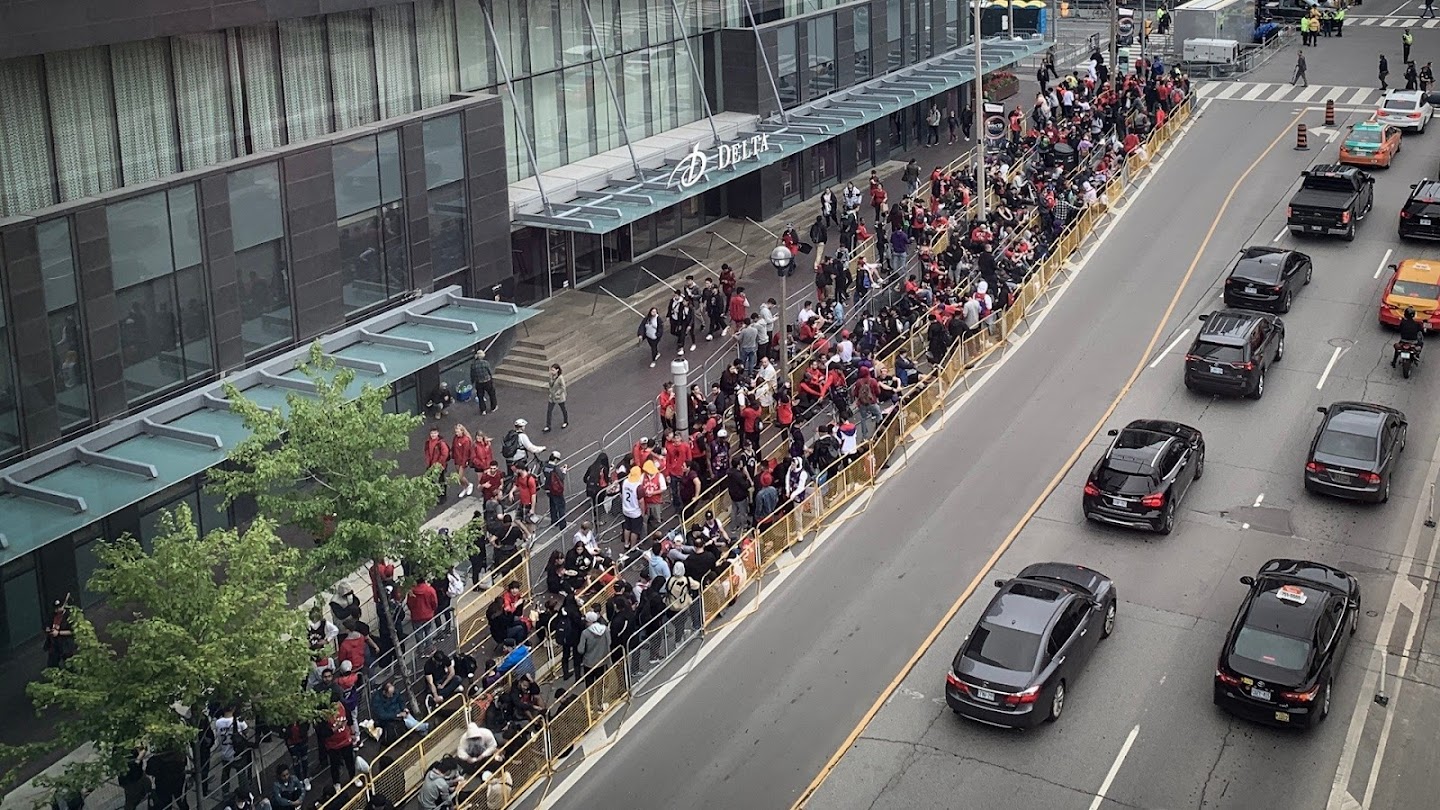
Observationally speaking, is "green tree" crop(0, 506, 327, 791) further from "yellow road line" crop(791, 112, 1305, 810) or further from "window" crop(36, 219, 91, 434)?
"yellow road line" crop(791, 112, 1305, 810)

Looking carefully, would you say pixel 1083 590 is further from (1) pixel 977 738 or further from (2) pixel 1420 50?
(2) pixel 1420 50

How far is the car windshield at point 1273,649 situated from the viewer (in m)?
23.6

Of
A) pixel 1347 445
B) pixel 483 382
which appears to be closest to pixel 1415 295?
pixel 1347 445

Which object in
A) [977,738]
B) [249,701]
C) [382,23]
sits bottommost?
[977,738]

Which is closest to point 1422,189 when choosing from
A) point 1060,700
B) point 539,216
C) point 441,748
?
point 539,216

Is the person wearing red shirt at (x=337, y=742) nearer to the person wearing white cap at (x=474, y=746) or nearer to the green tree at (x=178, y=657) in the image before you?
the green tree at (x=178, y=657)

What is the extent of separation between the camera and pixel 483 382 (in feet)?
121

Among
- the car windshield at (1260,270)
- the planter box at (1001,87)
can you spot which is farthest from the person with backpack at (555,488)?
the planter box at (1001,87)

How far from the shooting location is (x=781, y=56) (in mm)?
51562

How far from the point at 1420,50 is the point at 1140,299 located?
38.7m

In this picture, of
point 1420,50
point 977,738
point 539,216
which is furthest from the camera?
point 1420,50

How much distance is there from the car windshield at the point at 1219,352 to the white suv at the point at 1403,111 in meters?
23.6

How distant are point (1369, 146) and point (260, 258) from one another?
34.3 meters

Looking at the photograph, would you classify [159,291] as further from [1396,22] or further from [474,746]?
[1396,22]
